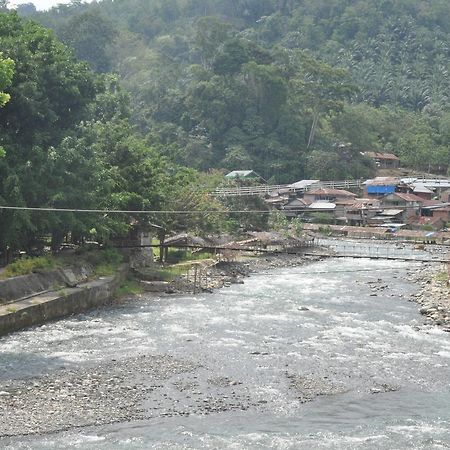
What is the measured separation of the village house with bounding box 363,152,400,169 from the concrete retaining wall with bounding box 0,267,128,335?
2202 inches

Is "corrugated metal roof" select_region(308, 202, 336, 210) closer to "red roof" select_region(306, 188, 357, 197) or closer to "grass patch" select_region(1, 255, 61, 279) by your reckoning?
"red roof" select_region(306, 188, 357, 197)

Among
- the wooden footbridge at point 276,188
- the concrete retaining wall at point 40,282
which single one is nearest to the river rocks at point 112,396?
the concrete retaining wall at point 40,282

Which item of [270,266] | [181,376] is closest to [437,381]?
[181,376]

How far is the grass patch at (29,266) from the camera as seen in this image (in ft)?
79.9

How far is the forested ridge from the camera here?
89.0 ft

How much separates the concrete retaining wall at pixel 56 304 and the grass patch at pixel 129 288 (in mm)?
262

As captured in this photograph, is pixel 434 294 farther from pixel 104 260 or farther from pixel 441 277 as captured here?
pixel 104 260

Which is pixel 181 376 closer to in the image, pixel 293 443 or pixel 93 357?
pixel 93 357

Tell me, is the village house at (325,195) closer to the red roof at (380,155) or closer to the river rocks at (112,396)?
the red roof at (380,155)

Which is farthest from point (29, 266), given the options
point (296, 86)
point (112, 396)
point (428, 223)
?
point (296, 86)

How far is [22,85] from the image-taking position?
26125 mm

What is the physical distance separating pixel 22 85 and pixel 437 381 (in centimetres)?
1869

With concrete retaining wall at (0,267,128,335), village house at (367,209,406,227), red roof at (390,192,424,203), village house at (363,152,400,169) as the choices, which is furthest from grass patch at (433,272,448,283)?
village house at (363,152,400,169)

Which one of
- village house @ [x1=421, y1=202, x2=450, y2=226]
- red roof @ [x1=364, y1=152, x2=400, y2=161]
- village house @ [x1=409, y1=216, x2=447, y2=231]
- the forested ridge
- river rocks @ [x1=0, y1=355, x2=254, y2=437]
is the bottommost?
village house @ [x1=409, y1=216, x2=447, y2=231]
